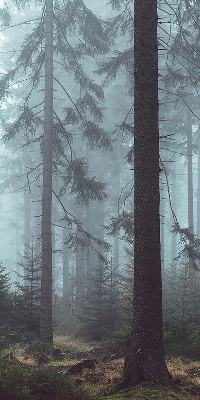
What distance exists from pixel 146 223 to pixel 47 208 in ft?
22.8

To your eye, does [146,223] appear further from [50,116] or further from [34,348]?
[50,116]

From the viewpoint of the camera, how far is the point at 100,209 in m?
28.7

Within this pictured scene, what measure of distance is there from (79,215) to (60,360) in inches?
583

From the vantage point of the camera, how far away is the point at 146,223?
5.32 meters

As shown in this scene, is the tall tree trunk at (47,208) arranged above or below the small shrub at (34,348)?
above

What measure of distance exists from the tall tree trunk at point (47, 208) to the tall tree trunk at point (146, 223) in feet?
20.5

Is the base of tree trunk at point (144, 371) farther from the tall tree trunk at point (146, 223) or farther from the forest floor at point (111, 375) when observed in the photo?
the forest floor at point (111, 375)

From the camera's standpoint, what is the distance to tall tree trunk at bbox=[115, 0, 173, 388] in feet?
16.5

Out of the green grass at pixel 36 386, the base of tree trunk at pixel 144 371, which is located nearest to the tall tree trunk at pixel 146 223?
the base of tree trunk at pixel 144 371

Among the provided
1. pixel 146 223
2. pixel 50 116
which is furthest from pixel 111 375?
pixel 50 116

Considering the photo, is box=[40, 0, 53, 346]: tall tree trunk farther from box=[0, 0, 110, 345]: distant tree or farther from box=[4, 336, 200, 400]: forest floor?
box=[4, 336, 200, 400]: forest floor

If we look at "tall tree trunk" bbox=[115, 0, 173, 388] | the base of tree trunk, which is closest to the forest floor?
the base of tree trunk

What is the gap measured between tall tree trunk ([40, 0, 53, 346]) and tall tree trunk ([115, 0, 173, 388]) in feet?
20.5

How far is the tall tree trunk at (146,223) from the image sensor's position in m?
5.04
